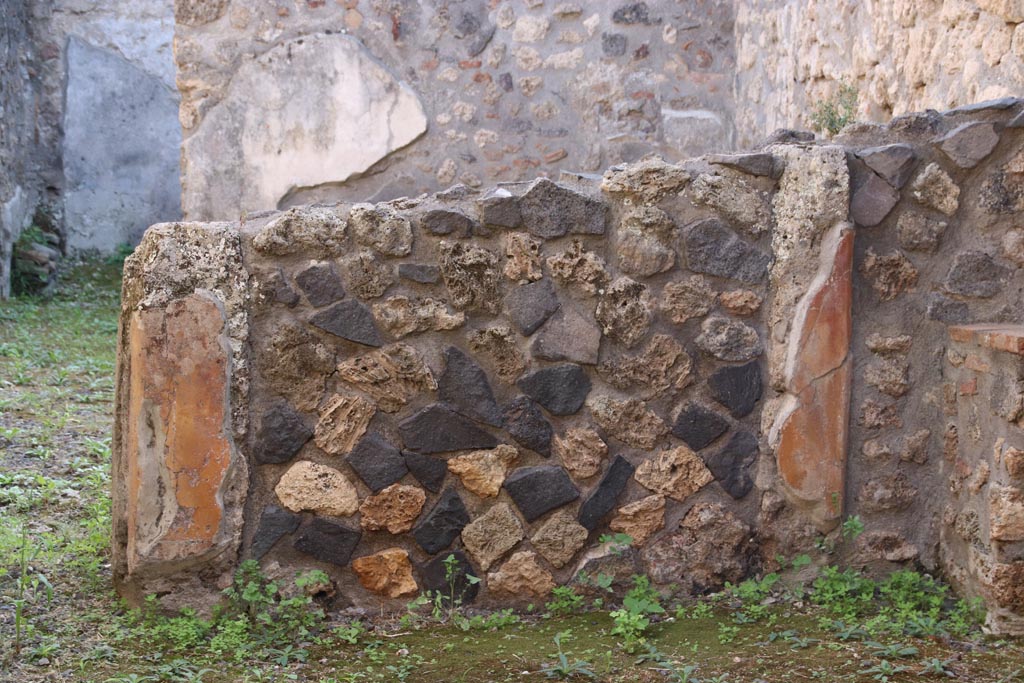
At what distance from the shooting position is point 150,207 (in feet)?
32.0

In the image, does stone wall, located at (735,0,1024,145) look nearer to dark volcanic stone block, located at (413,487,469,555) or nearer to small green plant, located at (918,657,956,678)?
small green plant, located at (918,657,956,678)

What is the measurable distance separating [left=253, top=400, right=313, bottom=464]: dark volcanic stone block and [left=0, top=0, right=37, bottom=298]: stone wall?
6264 millimetres

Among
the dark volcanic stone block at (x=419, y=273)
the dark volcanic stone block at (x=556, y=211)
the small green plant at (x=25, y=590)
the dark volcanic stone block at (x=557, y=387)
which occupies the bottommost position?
the small green plant at (x=25, y=590)

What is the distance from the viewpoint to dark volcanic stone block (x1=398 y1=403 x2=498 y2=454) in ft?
9.39

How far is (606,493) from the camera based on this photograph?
9.72ft

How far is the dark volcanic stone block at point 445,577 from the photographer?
2902mm

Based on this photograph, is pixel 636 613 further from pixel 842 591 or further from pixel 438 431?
pixel 438 431

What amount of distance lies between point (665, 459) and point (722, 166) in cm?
85

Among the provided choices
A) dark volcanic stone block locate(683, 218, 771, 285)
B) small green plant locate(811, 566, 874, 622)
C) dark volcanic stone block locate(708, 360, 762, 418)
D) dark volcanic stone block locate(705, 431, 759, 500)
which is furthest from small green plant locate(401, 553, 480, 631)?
dark volcanic stone block locate(683, 218, 771, 285)

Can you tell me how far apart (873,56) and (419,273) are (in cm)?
236

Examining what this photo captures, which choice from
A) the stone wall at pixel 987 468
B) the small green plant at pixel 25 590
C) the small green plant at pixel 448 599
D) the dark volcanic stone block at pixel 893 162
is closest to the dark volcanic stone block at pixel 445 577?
the small green plant at pixel 448 599

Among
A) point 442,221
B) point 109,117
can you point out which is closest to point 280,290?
point 442,221

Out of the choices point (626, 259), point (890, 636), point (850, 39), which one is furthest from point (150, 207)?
point (890, 636)

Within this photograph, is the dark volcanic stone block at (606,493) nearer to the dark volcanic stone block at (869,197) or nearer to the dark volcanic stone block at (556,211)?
the dark volcanic stone block at (556,211)
